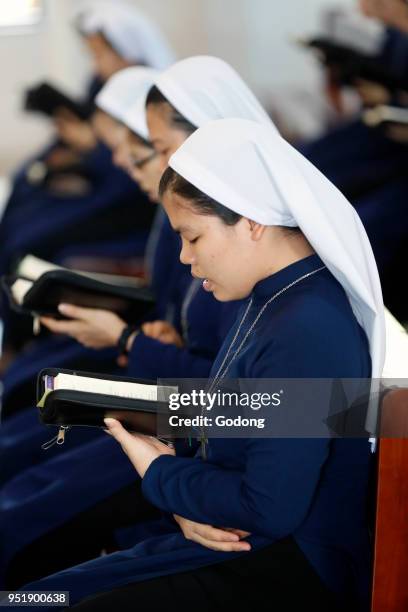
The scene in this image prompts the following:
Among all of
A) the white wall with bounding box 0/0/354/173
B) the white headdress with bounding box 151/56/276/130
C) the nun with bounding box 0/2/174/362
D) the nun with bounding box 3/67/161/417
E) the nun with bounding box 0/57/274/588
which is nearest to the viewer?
the nun with bounding box 0/57/274/588

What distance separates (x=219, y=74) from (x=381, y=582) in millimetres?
1282

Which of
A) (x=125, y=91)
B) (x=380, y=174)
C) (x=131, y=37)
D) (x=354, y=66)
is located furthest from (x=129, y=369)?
(x=131, y=37)

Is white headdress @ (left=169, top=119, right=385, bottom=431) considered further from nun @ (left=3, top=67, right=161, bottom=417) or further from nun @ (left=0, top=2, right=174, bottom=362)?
nun @ (left=0, top=2, right=174, bottom=362)

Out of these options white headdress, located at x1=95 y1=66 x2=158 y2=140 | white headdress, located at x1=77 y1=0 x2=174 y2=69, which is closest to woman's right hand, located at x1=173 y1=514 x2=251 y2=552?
white headdress, located at x1=95 y1=66 x2=158 y2=140

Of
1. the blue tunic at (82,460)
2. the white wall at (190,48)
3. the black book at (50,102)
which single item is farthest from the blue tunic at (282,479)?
the white wall at (190,48)

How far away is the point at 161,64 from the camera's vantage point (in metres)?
4.27

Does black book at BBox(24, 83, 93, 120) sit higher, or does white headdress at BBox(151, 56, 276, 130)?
white headdress at BBox(151, 56, 276, 130)

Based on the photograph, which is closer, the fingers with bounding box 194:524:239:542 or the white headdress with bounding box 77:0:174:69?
the fingers with bounding box 194:524:239:542

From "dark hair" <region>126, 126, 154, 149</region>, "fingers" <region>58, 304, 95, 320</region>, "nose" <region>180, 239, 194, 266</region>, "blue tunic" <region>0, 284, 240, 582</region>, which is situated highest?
"dark hair" <region>126, 126, 154, 149</region>

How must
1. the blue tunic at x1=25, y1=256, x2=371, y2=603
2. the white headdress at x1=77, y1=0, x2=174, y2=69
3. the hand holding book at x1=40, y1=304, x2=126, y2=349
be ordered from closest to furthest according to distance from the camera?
1. the blue tunic at x1=25, y1=256, x2=371, y2=603
2. the hand holding book at x1=40, y1=304, x2=126, y2=349
3. the white headdress at x1=77, y1=0, x2=174, y2=69

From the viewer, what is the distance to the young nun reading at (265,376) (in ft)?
5.12

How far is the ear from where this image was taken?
162 centimetres

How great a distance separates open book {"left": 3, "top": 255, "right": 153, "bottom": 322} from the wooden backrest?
1057 millimetres

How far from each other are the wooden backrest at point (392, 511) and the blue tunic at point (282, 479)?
0.16 feet
